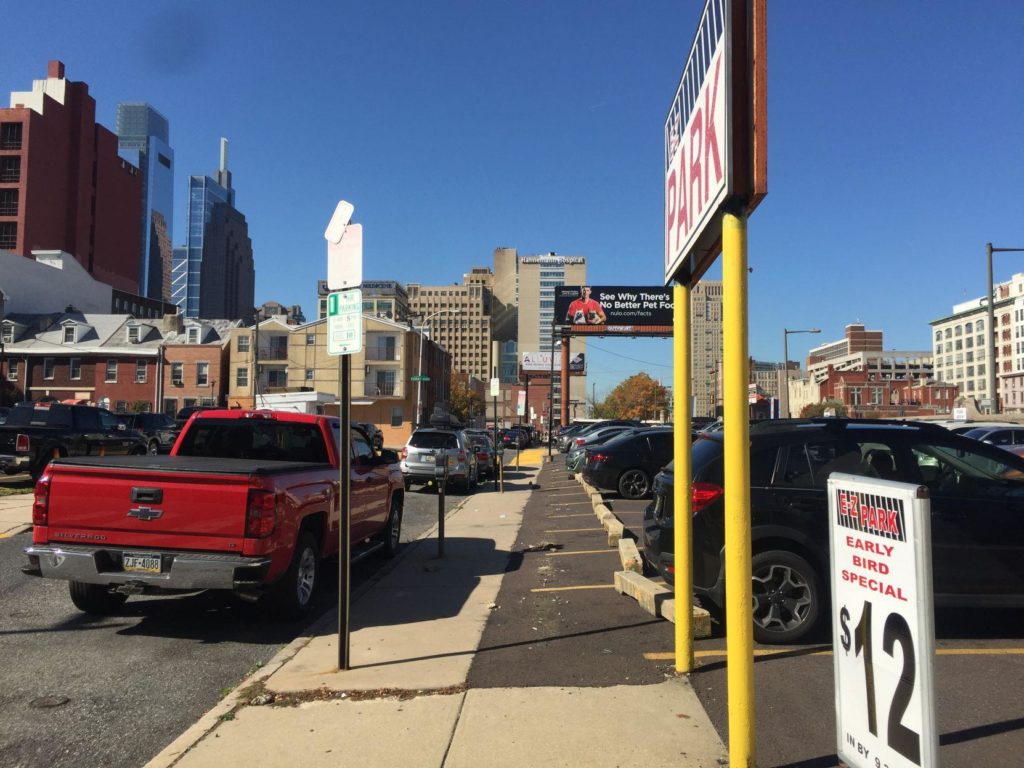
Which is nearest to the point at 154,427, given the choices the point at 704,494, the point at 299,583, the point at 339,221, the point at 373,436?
the point at 373,436

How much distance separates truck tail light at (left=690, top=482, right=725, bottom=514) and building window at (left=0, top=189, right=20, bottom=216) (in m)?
82.6

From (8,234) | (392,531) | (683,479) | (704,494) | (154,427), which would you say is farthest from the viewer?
(8,234)

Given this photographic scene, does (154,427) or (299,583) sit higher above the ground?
(154,427)

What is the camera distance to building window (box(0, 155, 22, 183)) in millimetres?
70875

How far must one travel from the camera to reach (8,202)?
2813 inches

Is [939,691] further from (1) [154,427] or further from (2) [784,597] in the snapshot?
(1) [154,427]

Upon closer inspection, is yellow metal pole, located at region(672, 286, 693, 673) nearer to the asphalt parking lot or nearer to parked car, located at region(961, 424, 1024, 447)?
the asphalt parking lot

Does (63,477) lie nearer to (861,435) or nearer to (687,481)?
(687,481)

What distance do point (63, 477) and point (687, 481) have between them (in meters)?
4.88

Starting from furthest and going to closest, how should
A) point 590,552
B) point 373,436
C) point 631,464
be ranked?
point 373,436 < point 631,464 < point 590,552

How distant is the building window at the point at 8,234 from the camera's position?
71.2 metres

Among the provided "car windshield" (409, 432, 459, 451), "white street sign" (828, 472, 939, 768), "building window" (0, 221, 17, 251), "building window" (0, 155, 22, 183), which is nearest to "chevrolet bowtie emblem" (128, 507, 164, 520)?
"white street sign" (828, 472, 939, 768)

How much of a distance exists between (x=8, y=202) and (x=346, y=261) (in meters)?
81.8

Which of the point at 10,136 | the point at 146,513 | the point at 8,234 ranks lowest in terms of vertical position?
the point at 146,513
